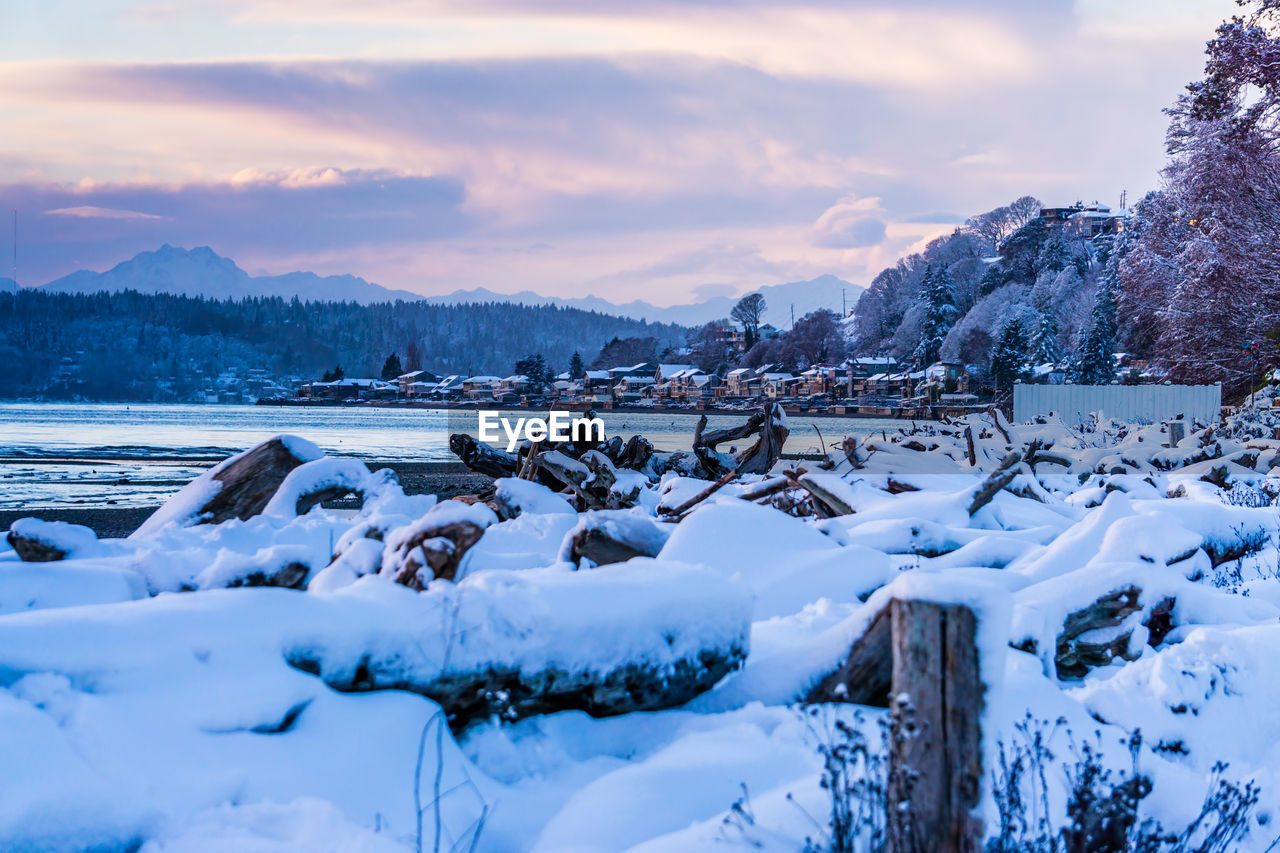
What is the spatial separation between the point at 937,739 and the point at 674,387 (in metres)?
102

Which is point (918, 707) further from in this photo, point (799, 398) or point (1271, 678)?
point (799, 398)

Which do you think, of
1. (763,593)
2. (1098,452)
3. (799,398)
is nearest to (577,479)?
(763,593)

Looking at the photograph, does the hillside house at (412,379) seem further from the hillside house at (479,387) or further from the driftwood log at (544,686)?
the driftwood log at (544,686)

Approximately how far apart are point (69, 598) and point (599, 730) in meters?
1.95

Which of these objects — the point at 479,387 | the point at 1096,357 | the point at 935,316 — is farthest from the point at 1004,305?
the point at 479,387

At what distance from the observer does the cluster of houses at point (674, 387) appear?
82.0 m

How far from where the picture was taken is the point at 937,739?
199cm

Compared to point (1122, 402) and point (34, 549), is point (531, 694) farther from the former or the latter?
point (1122, 402)

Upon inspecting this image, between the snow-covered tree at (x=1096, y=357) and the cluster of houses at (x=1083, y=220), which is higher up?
the cluster of houses at (x=1083, y=220)

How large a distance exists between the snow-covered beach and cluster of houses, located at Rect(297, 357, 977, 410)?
7242 cm

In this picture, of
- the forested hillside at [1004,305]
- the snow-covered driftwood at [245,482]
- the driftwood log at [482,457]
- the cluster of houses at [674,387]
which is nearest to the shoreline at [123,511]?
the driftwood log at [482,457]

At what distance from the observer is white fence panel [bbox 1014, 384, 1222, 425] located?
23812 millimetres

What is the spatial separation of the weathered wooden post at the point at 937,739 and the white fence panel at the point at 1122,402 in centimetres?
2204

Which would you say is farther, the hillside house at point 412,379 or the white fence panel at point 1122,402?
the hillside house at point 412,379
